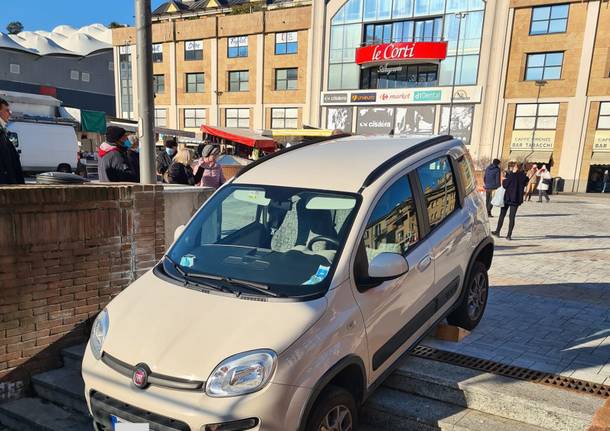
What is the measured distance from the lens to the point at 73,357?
13.0ft

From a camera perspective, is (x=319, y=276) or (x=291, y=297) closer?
(x=291, y=297)

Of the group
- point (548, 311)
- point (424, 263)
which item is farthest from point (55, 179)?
point (548, 311)

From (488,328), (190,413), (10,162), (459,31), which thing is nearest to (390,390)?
(488,328)

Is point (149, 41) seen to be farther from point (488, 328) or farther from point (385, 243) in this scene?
point (488, 328)

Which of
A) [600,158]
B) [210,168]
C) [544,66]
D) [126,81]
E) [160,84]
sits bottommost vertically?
[210,168]

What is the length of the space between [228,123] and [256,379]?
4301cm

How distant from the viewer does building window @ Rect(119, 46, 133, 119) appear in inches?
1935

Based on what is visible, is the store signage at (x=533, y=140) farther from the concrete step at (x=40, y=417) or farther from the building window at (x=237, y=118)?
the concrete step at (x=40, y=417)

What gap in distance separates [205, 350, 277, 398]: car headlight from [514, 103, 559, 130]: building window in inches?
1375

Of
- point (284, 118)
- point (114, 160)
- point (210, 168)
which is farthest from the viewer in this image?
point (284, 118)

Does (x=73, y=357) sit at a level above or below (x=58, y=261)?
below

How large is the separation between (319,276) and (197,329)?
30.8 inches

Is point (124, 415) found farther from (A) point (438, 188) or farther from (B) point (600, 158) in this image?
(B) point (600, 158)

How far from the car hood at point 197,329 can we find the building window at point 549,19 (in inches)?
1433
